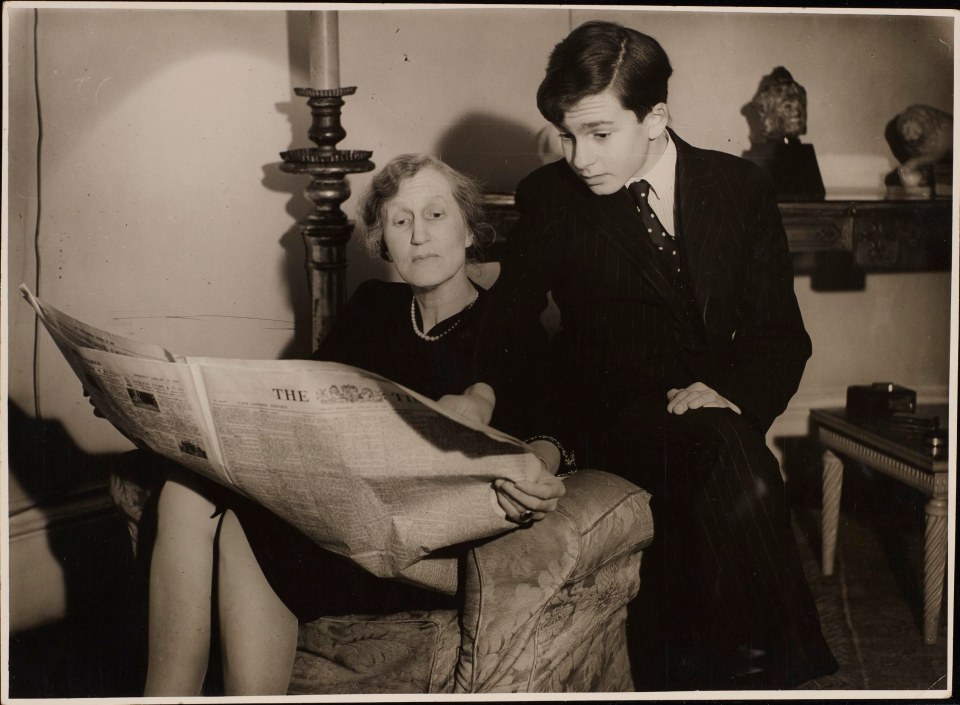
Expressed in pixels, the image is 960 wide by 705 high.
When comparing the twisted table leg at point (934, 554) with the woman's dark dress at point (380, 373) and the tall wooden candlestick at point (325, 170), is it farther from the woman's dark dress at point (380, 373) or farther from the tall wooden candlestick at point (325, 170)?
the tall wooden candlestick at point (325, 170)

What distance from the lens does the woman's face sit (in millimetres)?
1253

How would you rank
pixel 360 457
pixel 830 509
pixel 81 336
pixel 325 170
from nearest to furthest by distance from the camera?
1. pixel 360 457
2. pixel 81 336
3. pixel 325 170
4. pixel 830 509

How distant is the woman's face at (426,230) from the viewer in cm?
125

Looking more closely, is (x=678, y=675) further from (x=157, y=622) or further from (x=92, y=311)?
(x=92, y=311)

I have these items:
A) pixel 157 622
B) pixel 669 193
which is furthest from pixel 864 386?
pixel 157 622

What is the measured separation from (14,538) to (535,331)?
866 millimetres

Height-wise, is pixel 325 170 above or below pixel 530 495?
above

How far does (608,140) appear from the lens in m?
1.21

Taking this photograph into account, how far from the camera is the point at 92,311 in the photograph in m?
1.32

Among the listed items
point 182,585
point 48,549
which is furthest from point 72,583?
point 182,585

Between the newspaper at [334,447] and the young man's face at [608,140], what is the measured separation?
45 centimetres

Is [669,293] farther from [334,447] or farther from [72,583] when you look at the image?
[72,583]

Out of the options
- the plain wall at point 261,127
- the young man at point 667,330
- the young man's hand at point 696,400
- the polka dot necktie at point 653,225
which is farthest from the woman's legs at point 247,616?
the polka dot necktie at point 653,225

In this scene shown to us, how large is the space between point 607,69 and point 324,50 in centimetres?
42
